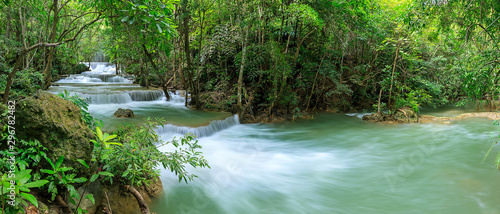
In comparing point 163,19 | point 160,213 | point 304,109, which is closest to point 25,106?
point 163,19

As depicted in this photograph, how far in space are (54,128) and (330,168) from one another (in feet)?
16.6

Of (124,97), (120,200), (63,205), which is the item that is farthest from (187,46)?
(63,205)

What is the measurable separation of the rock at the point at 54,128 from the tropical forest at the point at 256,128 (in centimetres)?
1

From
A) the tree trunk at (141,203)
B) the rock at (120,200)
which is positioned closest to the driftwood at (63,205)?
the rock at (120,200)

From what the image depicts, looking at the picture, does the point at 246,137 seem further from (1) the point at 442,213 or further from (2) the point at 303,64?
(1) the point at 442,213

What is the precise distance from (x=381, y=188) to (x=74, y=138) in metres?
4.73

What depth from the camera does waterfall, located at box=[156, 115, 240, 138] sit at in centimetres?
748

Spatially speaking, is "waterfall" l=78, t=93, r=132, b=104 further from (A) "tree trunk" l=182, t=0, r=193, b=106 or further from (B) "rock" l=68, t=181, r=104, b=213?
(B) "rock" l=68, t=181, r=104, b=213

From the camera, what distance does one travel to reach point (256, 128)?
9.72m

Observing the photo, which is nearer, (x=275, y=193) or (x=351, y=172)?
(x=275, y=193)

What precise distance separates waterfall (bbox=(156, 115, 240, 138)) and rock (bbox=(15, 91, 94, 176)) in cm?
424

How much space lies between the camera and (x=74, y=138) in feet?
9.33

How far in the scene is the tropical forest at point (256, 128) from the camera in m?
2.74

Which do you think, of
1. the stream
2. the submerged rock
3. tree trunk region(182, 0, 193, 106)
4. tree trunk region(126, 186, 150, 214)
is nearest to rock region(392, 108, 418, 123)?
the submerged rock
